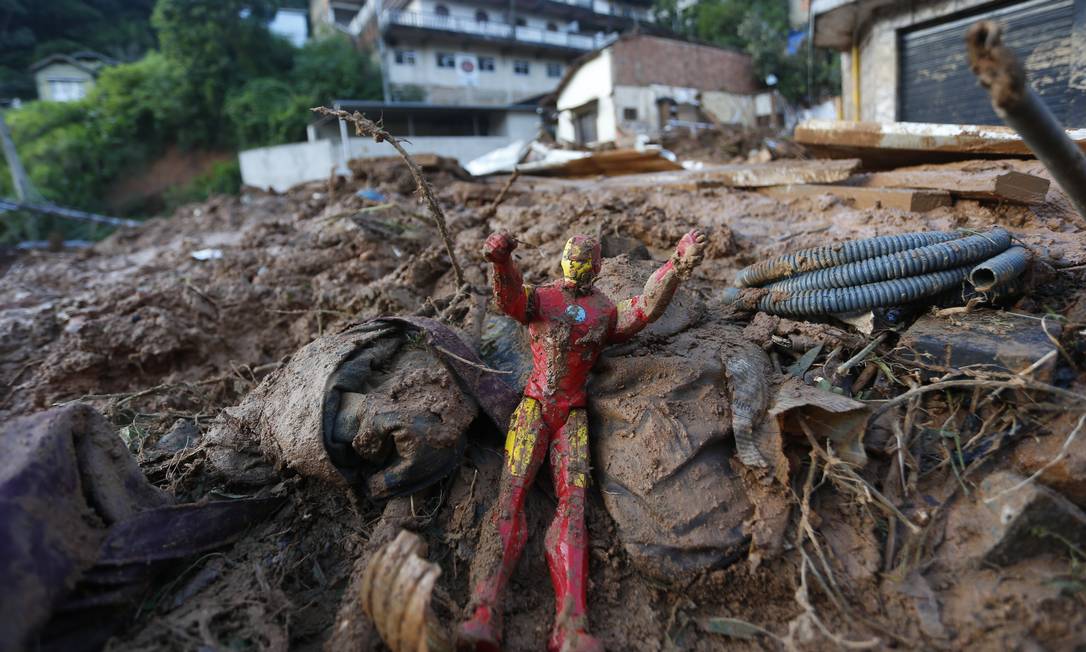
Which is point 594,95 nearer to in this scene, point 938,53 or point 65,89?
point 938,53

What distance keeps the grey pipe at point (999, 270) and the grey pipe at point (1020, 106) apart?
1.85 feet

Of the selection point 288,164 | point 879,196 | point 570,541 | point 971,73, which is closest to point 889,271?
point 879,196

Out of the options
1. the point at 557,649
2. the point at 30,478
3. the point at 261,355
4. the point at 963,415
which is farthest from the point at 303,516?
the point at 963,415

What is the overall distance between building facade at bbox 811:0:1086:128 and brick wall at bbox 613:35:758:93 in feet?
34.6

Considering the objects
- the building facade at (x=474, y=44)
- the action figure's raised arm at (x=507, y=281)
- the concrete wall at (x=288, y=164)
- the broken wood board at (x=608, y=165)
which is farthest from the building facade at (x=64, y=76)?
the action figure's raised arm at (x=507, y=281)

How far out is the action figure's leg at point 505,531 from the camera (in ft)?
6.08

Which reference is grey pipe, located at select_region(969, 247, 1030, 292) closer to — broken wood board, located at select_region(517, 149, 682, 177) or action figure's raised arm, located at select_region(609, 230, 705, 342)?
action figure's raised arm, located at select_region(609, 230, 705, 342)

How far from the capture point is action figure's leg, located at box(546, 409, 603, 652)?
1933 millimetres

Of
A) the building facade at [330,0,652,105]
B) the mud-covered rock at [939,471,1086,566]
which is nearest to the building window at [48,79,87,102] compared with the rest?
the building facade at [330,0,652,105]

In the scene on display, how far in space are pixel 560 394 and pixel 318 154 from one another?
58.7ft

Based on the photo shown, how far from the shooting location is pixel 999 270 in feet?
7.88

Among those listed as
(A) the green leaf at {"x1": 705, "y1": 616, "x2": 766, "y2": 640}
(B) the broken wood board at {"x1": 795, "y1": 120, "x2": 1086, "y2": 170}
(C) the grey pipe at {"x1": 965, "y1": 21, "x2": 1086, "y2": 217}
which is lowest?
(A) the green leaf at {"x1": 705, "y1": 616, "x2": 766, "y2": 640}

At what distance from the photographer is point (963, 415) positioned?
89.9 inches

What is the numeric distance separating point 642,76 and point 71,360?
17.9 meters
